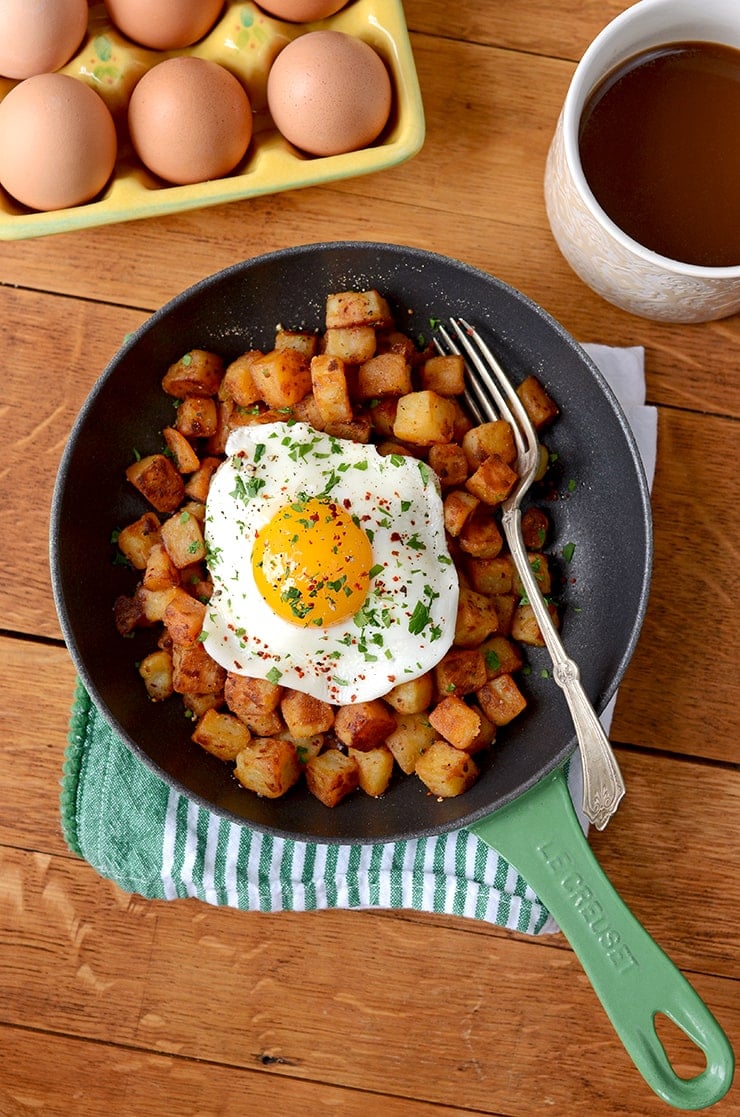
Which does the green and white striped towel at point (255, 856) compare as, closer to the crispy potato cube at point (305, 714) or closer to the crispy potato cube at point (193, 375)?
the crispy potato cube at point (305, 714)

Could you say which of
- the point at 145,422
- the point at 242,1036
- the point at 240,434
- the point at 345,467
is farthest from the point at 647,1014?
the point at 145,422

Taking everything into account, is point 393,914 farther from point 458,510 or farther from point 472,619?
point 458,510

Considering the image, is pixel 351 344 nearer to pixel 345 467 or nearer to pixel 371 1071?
pixel 345 467

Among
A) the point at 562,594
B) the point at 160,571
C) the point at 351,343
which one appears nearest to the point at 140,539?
the point at 160,571

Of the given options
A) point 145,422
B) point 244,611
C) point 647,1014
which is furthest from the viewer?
point 145,422

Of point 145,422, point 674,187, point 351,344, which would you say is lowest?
point 145,422

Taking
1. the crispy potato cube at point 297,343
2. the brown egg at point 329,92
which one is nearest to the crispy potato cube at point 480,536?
the crispy potato cube at point 297,343
